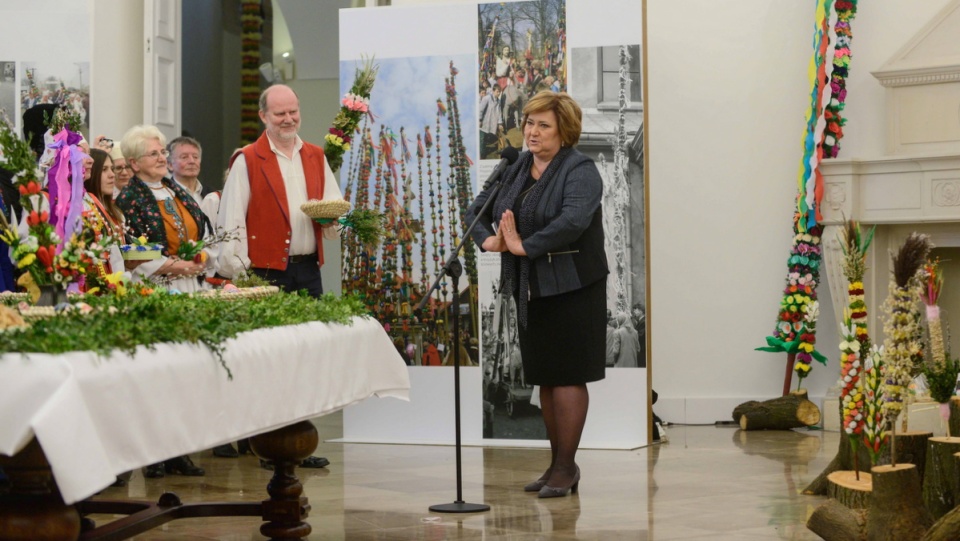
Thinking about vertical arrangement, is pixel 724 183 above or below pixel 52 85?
below

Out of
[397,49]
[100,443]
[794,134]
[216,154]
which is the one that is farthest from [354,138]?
[216,154]

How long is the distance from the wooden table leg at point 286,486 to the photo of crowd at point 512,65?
3020mm

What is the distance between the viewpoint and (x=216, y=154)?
40.2 ft

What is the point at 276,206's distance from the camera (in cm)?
580

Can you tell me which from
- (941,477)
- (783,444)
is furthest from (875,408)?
(783,444)

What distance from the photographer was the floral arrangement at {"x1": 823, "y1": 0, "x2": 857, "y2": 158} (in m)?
7.52

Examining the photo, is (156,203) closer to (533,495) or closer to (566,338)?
(566,338)

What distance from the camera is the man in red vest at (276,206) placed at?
19.0 feet

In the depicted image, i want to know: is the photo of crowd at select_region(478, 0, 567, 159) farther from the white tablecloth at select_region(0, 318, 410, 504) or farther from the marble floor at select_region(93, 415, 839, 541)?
the white tablecloth at select_region(0, 318, 410, 504)

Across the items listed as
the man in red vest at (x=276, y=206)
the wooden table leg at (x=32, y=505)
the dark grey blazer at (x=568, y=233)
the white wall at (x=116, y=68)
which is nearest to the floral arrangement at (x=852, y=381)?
the dark grey blazer at (x=568, y=233)

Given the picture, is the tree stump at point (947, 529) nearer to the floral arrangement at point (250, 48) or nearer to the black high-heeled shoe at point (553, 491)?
the black high-heeled shoe at point (553, 491)

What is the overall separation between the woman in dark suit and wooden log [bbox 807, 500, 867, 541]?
4.19ft

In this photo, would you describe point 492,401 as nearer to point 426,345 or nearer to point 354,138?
point 426,345

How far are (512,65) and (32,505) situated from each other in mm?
4512
